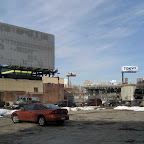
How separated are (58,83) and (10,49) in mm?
17081

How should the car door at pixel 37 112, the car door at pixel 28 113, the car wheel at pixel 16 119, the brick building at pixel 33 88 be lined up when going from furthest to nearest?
the brick building at pixel 33 88 → the car wheel at pixel 16 119 → the car door at pixel 28 113 → the car door at pixel 37 112

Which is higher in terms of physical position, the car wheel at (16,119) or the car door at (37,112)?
the car door at (37,112)

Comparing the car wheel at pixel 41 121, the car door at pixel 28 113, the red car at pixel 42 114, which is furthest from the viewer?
the car door at pixel 28 113

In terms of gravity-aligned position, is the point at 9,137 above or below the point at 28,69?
below

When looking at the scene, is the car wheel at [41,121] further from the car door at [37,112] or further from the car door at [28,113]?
the car door at [28,113]

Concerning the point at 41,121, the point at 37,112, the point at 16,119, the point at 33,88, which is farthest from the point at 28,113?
the point at 33,88

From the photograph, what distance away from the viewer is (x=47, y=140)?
9.32 metres

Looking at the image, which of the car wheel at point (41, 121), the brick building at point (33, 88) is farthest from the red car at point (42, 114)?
the brick building at point (33, 88)

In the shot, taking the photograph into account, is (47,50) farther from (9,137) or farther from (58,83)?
(9,137)

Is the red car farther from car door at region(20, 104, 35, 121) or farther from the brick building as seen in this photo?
the brick building

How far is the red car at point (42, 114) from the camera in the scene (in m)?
13.4

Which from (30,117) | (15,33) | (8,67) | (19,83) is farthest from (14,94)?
(30,117)

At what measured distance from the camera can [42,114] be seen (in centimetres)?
1362

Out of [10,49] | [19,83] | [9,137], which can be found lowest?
[9,137]
